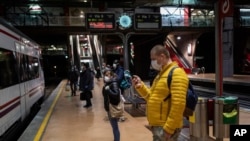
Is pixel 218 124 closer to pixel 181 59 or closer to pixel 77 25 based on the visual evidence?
pixel 77 25

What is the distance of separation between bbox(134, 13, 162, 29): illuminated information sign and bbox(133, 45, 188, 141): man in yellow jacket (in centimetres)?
1041

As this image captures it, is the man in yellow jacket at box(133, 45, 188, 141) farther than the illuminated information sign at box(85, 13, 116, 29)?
No

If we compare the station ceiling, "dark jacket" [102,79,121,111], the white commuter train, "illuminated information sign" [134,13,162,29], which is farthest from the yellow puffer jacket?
the station ceiling

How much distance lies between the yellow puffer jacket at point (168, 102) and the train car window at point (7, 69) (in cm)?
384

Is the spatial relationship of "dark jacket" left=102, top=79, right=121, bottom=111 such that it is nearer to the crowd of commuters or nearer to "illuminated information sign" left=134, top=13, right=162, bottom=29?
the crowd of commuters

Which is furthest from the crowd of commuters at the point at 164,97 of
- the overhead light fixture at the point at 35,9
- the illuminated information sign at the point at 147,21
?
the overhead light fixture at the point at 35,9

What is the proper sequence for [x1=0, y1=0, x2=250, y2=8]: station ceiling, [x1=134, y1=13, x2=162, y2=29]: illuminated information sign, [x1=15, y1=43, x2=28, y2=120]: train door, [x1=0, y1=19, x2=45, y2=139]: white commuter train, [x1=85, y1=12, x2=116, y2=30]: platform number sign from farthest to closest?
[x1=0, y1=0, x2=250, y2=8]: station ceiling < [x1=85, y1=12, x2=116, y2=30]: platform number sign < [x1=134, y1=13, x2=162, y2=29]: illuminated information sign < [x1=15, y1=43, x2=28, y2=120]: train door < [x1=0, y1=19, x2=45, y2=139]: white commuter train

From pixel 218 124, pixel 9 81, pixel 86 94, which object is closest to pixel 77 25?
pixel 86 94

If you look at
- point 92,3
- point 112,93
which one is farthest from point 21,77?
point 92,3

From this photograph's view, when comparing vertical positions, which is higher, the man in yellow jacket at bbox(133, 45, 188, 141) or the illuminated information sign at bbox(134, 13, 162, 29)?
the illuminated information sign at bbox(134, 13, 162, 29)

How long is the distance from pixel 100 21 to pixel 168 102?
1187 cm

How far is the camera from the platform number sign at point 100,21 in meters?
14.7

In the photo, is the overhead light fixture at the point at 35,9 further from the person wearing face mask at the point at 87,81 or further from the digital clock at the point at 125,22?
the person wearing face mask at the point at 87,81

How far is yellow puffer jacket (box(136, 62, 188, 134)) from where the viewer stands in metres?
3.31
